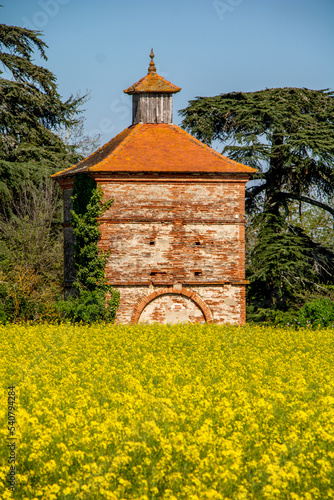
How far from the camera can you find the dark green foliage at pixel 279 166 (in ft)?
97.1

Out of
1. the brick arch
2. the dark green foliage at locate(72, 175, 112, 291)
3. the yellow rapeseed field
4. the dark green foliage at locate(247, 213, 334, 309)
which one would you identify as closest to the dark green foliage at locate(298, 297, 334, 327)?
the dark green foliage at locate(247, 213, 334, 309)

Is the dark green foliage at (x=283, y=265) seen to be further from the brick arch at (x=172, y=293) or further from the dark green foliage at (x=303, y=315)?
the brick arch at (x=172, y=293)

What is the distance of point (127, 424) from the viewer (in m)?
8.45

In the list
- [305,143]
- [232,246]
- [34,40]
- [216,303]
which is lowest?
[216,303]

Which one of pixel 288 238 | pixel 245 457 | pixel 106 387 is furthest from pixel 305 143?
pixel 245 457

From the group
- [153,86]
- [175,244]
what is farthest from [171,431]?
[153,86]

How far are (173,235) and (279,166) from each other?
853 centimetres

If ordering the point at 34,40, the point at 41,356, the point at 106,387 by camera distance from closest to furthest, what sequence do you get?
the point at 106,387 < the point at 41,356 < the point at 34,40

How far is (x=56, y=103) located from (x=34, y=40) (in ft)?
9.78

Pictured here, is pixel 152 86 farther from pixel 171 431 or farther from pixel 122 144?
pixel 171 431

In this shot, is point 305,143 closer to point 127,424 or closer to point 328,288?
point 328,288

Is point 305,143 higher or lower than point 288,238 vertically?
higher

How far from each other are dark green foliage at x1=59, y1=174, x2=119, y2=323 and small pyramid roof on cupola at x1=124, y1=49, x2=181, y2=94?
463 centimetres

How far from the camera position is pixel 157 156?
2591cm
